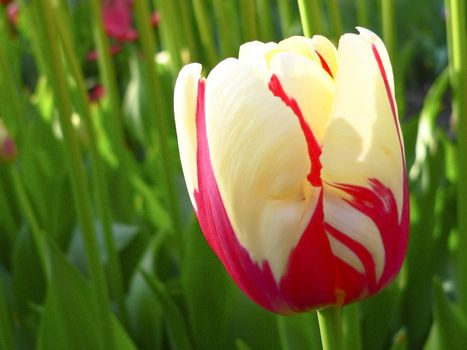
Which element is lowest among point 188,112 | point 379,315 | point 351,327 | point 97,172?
point 379,315

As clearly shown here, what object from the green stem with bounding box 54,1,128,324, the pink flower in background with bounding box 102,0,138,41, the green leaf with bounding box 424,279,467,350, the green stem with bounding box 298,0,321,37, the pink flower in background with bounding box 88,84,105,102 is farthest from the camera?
the pink flower in background with bounding box 102,0,138,41

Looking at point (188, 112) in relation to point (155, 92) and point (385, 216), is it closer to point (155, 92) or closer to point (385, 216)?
point (385, 216)

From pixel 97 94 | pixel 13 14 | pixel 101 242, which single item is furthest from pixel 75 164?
pixel 13 14

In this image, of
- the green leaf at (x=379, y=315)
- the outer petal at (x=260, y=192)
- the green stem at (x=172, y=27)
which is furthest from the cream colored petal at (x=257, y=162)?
the green stem at (x=172, y=27)

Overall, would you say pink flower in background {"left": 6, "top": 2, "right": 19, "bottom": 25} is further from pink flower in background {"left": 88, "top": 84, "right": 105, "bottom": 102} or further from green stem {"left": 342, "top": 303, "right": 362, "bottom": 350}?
green stem {"left": 342, "top": 303, "right": 362, "bottom": 350}

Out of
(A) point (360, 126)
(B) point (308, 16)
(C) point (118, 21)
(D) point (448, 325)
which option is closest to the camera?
(A) point (360, 126)

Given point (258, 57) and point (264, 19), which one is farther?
point (264, 19)

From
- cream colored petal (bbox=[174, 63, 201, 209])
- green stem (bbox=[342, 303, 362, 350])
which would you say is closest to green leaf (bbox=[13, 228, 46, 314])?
green stem (bbox=[342, 303, 362, 350])
